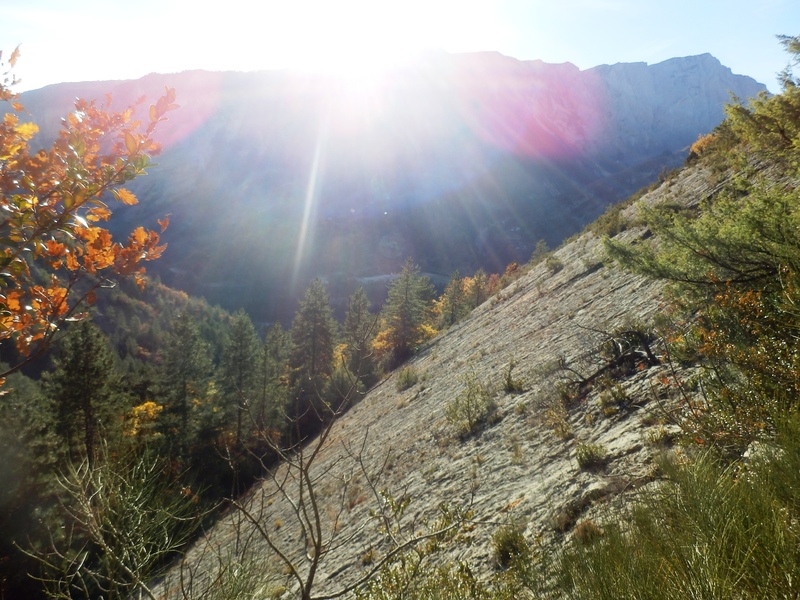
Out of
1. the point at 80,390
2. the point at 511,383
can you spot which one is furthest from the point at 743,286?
the point at 80,390

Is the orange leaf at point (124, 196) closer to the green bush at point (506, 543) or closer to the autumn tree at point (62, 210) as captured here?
the autumn tree at point (62, 210)

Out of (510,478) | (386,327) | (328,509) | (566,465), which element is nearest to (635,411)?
(566,465)

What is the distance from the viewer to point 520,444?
248 inches

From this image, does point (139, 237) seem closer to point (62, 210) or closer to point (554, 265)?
point (62, 210)

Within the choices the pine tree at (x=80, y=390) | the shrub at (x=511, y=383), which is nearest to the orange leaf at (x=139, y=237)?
the shrub at (x=511, y=383)

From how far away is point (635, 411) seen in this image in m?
5.22

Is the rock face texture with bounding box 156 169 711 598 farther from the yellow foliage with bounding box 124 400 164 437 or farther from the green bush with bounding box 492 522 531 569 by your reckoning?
the yellow foliage with bounding box 124 400 164 437

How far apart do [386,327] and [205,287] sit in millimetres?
128518

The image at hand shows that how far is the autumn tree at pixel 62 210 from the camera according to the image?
91.0 inches

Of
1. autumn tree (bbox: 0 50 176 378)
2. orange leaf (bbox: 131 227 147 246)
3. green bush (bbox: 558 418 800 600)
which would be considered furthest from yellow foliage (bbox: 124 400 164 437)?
green bush (bbox: 558 418 800 600)

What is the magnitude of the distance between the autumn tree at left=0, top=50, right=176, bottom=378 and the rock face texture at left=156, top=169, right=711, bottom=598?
1.69 meters

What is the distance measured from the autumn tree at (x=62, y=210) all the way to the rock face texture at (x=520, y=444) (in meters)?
1.69

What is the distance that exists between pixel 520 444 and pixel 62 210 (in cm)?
601

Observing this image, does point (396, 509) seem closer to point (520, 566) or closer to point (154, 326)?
point (520, 566)
